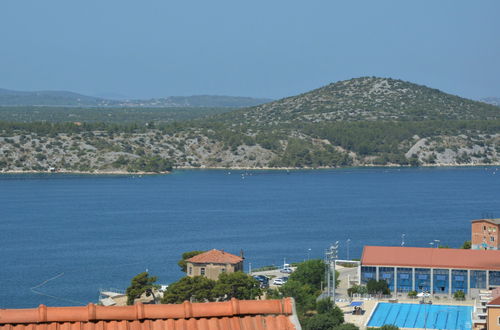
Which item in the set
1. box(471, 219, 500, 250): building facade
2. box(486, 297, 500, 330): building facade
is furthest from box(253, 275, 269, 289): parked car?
box(486, 297, 500, 330): building facade

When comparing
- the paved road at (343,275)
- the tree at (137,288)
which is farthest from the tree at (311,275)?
the tree at (137,288)

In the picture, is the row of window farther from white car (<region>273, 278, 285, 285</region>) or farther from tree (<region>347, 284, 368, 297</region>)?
white car (<region>273, 278, 285, 285</region>)

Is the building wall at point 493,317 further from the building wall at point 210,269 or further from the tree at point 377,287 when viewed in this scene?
the building wall at point 210,269

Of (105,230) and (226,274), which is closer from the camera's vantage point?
(226,274)

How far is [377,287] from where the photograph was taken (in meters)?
43.3

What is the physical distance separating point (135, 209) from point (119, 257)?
128 ft

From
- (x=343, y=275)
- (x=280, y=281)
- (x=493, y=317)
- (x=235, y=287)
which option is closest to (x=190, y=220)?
(x=343, y=275)

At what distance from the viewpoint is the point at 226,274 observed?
132 ft

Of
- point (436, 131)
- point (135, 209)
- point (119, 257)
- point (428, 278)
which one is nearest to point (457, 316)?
point (428, 278)

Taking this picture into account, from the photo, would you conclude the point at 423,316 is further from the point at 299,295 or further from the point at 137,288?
the point at 137,288

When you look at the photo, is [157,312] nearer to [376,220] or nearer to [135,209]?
[376,220]

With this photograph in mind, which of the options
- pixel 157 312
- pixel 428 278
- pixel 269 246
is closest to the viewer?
pixel 157 312

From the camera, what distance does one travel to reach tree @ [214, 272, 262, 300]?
3888 centimetres

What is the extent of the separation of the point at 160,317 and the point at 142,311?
0.46ft
